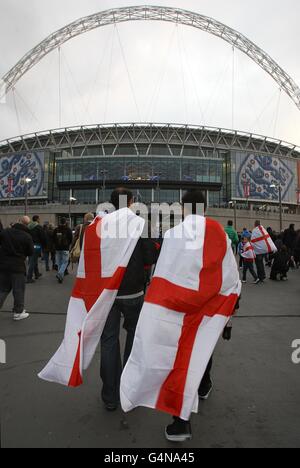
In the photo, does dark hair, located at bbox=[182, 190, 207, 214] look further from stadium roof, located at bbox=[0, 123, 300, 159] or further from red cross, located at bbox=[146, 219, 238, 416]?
stadium roof, located at bbox=[0, 123, 300, 159]

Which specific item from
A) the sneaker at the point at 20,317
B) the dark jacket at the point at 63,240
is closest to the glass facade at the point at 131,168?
the dark jacket at the point at 63,240

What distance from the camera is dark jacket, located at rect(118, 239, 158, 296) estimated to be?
3.04 meters

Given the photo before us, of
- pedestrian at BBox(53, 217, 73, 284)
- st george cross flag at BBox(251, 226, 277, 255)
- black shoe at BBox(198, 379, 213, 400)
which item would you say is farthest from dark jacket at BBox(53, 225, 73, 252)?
black shoe at BBox(198, 379, 213, 400)

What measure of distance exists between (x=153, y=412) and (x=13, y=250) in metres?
4.09

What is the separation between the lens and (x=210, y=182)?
234 ft

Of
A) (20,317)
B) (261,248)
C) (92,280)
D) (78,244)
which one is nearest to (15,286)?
(20,317)

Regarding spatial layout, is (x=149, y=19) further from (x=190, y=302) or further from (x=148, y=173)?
(x=190, y=302)

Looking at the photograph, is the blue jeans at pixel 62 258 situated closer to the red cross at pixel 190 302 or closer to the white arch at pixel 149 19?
the red cross at pixel 190 302

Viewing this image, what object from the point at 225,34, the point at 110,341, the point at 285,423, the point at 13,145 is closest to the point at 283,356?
the point at 285,423

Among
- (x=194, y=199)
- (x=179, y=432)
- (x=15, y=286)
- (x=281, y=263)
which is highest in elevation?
(x=194, y=199)

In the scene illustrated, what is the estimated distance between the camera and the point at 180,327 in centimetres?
254

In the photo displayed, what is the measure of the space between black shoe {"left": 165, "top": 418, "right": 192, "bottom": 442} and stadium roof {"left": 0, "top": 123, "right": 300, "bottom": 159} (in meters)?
75.4

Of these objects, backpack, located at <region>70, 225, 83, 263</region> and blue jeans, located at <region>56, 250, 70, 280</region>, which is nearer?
backpack, located at <region>70, 225, 83, 263</region>

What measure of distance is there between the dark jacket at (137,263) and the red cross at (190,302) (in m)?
0.40
